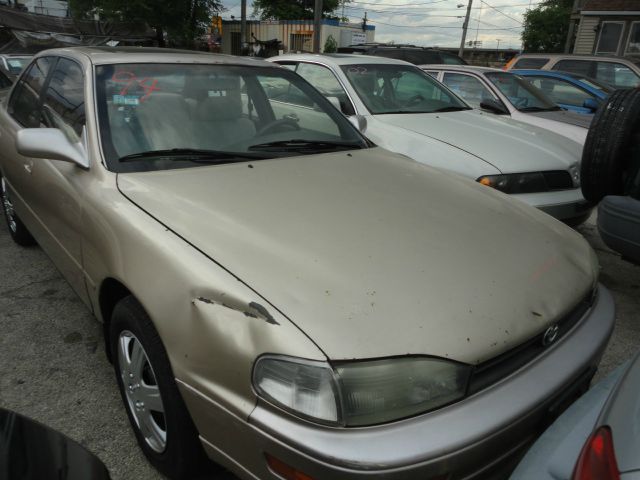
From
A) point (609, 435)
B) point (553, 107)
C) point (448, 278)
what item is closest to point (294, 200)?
point (448, 278)

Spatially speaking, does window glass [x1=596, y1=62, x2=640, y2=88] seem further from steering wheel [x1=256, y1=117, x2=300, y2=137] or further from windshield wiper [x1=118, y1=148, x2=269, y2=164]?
windshield wiper [x1=118, y1=148, x2=269, y2=164]

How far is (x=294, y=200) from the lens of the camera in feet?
6.63

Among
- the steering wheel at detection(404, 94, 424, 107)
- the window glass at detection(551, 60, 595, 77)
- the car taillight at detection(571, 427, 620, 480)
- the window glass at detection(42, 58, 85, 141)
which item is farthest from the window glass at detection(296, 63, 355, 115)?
the window glass at detection(551, 60, 595, 77)

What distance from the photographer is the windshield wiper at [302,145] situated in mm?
2545

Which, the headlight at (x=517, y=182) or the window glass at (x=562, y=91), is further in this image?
the window glass at (x=562, y=91)

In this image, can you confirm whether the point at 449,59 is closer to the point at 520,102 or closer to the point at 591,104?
the point at 591,104

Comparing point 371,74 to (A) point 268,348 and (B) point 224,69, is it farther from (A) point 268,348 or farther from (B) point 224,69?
(A) point 268,348

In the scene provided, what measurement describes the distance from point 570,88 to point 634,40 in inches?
605

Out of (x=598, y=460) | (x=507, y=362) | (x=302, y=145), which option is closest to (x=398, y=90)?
(x=302, y=145)

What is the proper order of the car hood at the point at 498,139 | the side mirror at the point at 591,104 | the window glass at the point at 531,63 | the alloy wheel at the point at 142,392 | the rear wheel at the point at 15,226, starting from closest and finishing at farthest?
the alloy wheel at the point at 142,392
the rear wheel at the point at 15,226
the car hood at the point at 498,139
the side mirror at the point at 591,104
the window glass at the point at 531,63

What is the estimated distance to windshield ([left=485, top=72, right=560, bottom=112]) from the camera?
6336mm

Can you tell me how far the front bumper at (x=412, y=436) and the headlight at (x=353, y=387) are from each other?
30 mm

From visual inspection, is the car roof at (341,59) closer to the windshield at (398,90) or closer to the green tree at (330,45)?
the windshield at (398,90)

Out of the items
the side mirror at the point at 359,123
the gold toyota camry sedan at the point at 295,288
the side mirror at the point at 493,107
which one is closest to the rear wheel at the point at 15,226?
the gold toyota camry sedan at the point at 295,288
